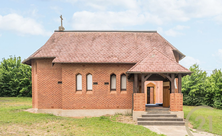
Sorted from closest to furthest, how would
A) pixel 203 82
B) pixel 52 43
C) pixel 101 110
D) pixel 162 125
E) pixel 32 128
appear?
1. pixel 32 128
2. pixel 162 125
3. pixel 101 110
4. pixel 52 43
5. pixel 203 82

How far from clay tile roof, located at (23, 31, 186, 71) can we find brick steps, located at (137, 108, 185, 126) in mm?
3126

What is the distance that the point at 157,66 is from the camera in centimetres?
1351

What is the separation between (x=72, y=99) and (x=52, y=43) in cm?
521

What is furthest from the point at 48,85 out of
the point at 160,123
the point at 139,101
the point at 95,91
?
the point at 160,123

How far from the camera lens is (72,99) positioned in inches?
621

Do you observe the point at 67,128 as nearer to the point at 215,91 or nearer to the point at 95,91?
the point at 95,91

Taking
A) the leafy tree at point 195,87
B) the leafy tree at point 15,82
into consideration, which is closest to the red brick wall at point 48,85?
the leafy tree at point 195,87

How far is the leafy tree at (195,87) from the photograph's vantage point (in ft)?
86.3

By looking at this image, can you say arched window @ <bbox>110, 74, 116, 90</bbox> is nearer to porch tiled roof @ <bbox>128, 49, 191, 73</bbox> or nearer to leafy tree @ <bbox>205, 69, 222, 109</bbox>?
porch tiled roof @ <bbox>128, 49, 191, 73</bbox>

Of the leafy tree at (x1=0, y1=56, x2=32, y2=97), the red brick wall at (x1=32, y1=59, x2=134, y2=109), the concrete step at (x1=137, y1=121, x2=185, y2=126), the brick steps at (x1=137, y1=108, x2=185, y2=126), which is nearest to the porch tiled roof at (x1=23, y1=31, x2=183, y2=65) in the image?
the red brick wall at (x1=32, y1=59, x2=134, y2=109)

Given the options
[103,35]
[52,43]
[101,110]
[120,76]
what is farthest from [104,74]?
[52,43]

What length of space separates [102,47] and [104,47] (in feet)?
0.53

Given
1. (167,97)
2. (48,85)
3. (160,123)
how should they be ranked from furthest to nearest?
(48,85) < (167,97) < (160,123)

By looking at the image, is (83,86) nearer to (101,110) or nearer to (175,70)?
(101,110)
